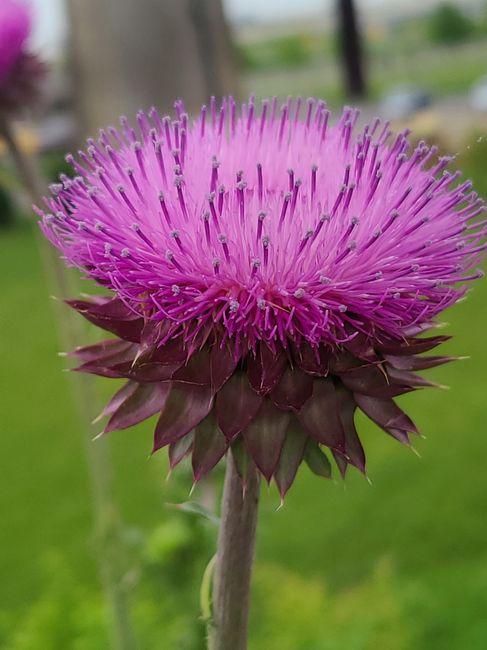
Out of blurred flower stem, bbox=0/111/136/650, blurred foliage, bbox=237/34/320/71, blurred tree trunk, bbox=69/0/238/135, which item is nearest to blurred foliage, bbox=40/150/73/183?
blurred foliage, bbox=237/34/320/71

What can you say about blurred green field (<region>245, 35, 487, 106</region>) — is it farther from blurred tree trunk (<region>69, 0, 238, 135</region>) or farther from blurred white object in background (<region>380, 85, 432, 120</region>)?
blurred tree trunk (<region>69, 0, 238, 135</region>)

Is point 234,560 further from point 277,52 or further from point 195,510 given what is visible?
point 277,52

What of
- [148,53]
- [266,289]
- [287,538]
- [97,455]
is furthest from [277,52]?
[266,289]

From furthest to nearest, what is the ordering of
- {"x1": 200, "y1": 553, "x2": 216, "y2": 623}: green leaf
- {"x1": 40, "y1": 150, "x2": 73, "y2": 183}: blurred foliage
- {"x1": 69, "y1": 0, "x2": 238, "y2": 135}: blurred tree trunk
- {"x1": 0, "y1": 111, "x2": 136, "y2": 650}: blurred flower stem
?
1. {"x1": 40, "y1": 150, "x2": 73, "y2": 183}: blurred foliage
2. {"x1": 69, "y1": 0, "x2": 238, "y2": 135}: blurred tree trunk
3. {"x1": 0, "y1": 111, "x2": 136, "y2": 650}: blurred flower stem
4. {"x1": 200, "y1": 553, "x2": 216, "y2": 623}: green leaf

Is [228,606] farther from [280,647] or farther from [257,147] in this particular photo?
[280,647]

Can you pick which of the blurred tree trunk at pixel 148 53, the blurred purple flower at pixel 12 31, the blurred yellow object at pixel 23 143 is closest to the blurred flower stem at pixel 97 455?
the blurred yellow object at pixel 23 143

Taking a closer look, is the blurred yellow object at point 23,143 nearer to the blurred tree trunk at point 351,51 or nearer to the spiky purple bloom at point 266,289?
the spiky purple bloom at point 266,289

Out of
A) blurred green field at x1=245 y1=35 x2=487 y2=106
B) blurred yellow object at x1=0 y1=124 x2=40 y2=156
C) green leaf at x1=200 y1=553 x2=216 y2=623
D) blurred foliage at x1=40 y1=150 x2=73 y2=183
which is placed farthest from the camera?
blurred foliage at x1=40 y1=150 x2=73 y2=183
